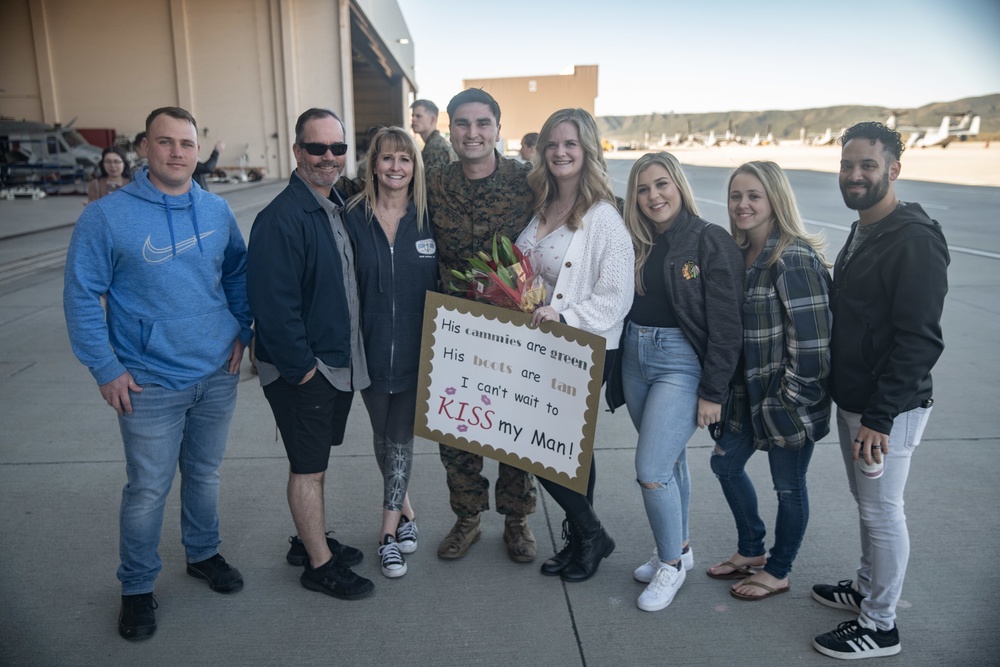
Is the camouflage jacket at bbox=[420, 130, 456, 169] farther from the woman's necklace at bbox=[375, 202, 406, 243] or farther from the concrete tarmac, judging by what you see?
the woman's necklace at bbox=[375, 202, 406, 243]

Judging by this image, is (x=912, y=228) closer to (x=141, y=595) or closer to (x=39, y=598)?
(x=141, y=595)

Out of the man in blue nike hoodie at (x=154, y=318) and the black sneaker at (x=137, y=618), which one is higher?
the man in blue nike hoodie at (x=154, y=318)

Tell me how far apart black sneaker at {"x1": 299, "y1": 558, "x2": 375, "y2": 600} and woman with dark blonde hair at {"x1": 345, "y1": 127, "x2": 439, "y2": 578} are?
17cm

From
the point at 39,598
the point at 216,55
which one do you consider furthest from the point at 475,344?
the point at 216,55

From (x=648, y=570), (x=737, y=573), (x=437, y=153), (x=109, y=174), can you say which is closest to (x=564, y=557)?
(x=648, y=570)

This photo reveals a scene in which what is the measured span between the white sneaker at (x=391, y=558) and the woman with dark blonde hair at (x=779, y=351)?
143 cm

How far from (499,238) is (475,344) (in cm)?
45

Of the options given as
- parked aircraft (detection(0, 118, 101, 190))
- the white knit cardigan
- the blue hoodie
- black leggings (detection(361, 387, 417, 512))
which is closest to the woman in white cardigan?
the white knit cardigan

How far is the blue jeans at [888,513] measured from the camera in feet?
7.98

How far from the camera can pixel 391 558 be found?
10.2 feet

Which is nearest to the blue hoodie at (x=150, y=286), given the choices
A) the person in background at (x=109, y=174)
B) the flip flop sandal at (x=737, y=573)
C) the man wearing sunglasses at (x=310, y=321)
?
the man wearing sunglasses at (x=310, y=321)

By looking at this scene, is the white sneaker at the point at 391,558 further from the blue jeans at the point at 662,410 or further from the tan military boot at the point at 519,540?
the blue jeans at the point at 662,410

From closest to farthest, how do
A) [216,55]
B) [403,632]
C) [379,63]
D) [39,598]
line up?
[403,632] → [39,598] → [216,55] → [379,63]

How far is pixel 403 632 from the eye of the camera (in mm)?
2691
